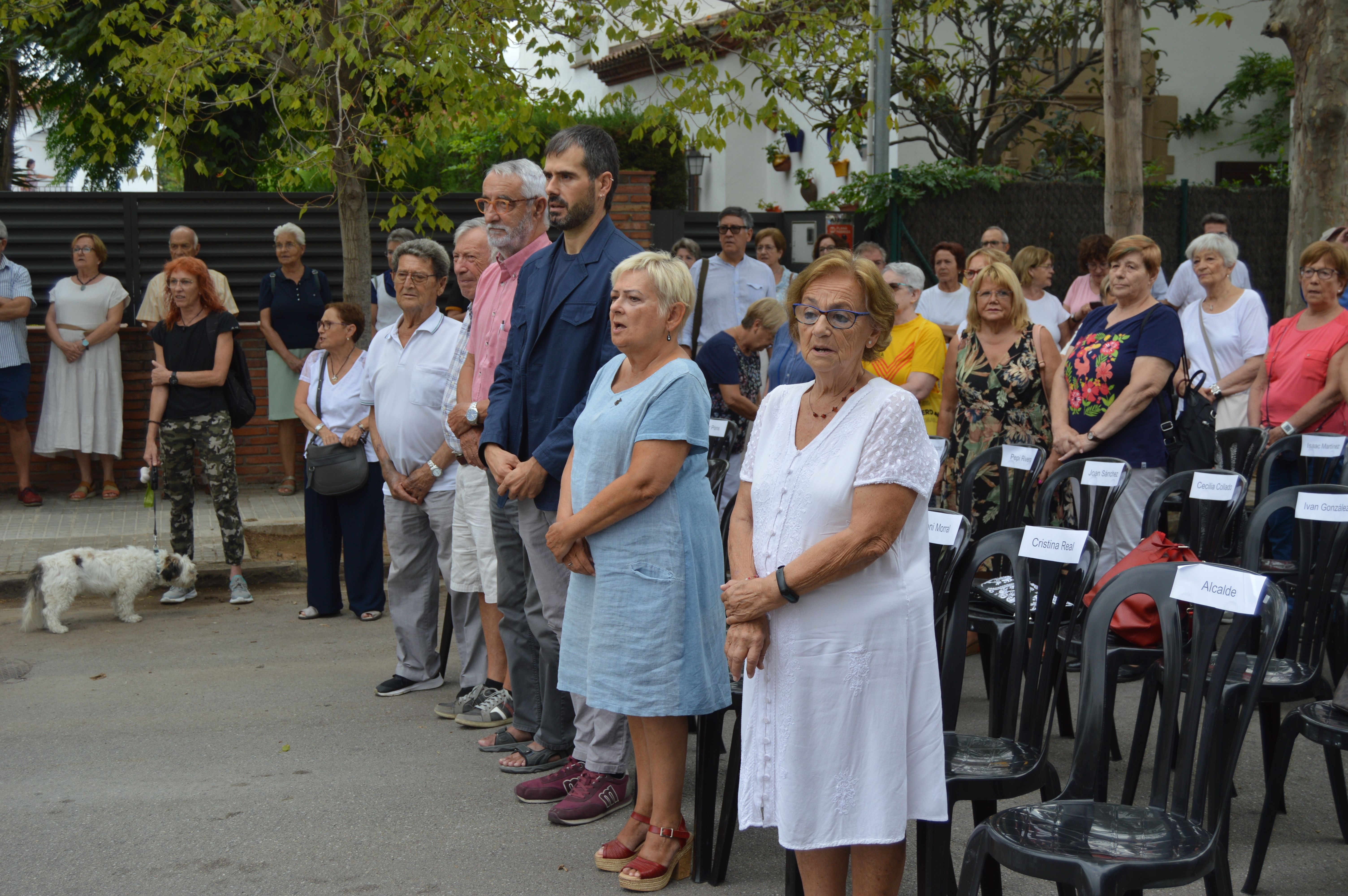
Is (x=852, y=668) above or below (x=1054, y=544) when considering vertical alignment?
below

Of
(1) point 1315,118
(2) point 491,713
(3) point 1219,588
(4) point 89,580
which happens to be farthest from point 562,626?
(1) point 1315,118

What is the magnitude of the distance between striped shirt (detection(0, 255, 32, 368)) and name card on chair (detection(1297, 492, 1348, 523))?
9541 millimetres

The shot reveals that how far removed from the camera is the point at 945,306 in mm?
9641

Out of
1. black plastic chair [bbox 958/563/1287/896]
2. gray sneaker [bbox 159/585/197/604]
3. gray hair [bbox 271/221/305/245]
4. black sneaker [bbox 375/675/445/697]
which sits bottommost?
black sneaker [bbox 375/675/445/697]

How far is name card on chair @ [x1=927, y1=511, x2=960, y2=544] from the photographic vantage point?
12.4 feet

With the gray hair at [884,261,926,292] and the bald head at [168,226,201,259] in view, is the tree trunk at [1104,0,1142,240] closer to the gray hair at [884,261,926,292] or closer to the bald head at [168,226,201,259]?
the gray hair at [884,261,926,292]

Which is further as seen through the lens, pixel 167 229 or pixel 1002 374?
pixel 167 229

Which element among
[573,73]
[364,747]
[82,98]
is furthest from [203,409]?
[573,73]

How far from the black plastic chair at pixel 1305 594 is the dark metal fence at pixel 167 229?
802 cm

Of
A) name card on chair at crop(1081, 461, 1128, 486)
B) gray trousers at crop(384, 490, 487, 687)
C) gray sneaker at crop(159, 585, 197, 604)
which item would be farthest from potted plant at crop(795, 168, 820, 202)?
name card on chair at crop(1081, 461, 1128, 486)

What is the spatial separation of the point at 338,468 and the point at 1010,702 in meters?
4.41

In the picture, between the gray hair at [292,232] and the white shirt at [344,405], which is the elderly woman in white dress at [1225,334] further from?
the gray hair at [292,232]

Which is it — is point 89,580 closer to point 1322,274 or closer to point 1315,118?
point 1322,274

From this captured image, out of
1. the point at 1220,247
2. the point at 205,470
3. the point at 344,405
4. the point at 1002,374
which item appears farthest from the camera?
the point at 205,470
